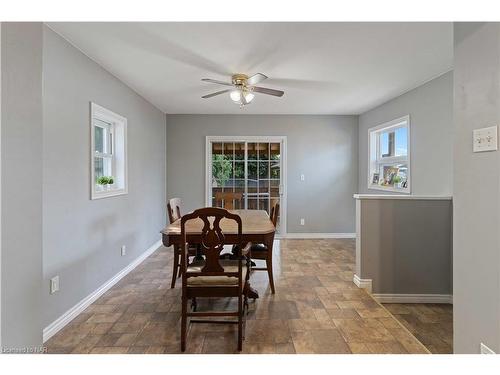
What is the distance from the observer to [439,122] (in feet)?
11.6

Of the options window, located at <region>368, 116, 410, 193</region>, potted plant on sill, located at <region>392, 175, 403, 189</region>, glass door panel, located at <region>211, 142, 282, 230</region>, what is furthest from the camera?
glass door panel, located at <region>211, 142, 282, 230</region>

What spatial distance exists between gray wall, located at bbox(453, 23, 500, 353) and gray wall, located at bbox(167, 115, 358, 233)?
4.24 metres

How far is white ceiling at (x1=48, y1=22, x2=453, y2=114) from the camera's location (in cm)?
239

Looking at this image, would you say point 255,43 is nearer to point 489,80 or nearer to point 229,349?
point 489,80

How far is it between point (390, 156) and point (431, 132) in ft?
4.25

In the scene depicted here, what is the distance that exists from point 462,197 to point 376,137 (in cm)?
407

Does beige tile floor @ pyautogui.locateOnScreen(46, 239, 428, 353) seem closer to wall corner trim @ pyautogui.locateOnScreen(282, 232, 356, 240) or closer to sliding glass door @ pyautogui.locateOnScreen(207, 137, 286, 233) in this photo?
wall corner trim @ pyautogui.locateOnScreen(282, 232, 356, 240)

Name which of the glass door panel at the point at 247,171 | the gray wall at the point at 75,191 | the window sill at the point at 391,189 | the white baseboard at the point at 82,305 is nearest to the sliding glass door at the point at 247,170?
the glass door panel at the point at 247,171

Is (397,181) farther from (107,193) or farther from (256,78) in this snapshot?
(107,193)

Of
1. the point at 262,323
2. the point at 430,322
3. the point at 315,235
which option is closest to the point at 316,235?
the point at 315,235

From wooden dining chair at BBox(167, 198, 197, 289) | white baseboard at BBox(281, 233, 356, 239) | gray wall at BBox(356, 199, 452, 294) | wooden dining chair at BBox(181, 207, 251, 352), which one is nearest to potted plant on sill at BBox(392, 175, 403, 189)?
gray wall at BBox(356, 199, 452, 294)

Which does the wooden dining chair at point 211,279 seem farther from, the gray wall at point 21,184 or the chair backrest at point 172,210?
the chair backrest at point 172,210

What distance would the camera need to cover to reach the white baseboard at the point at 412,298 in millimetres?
3146

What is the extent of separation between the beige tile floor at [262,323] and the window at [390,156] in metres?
1.92
